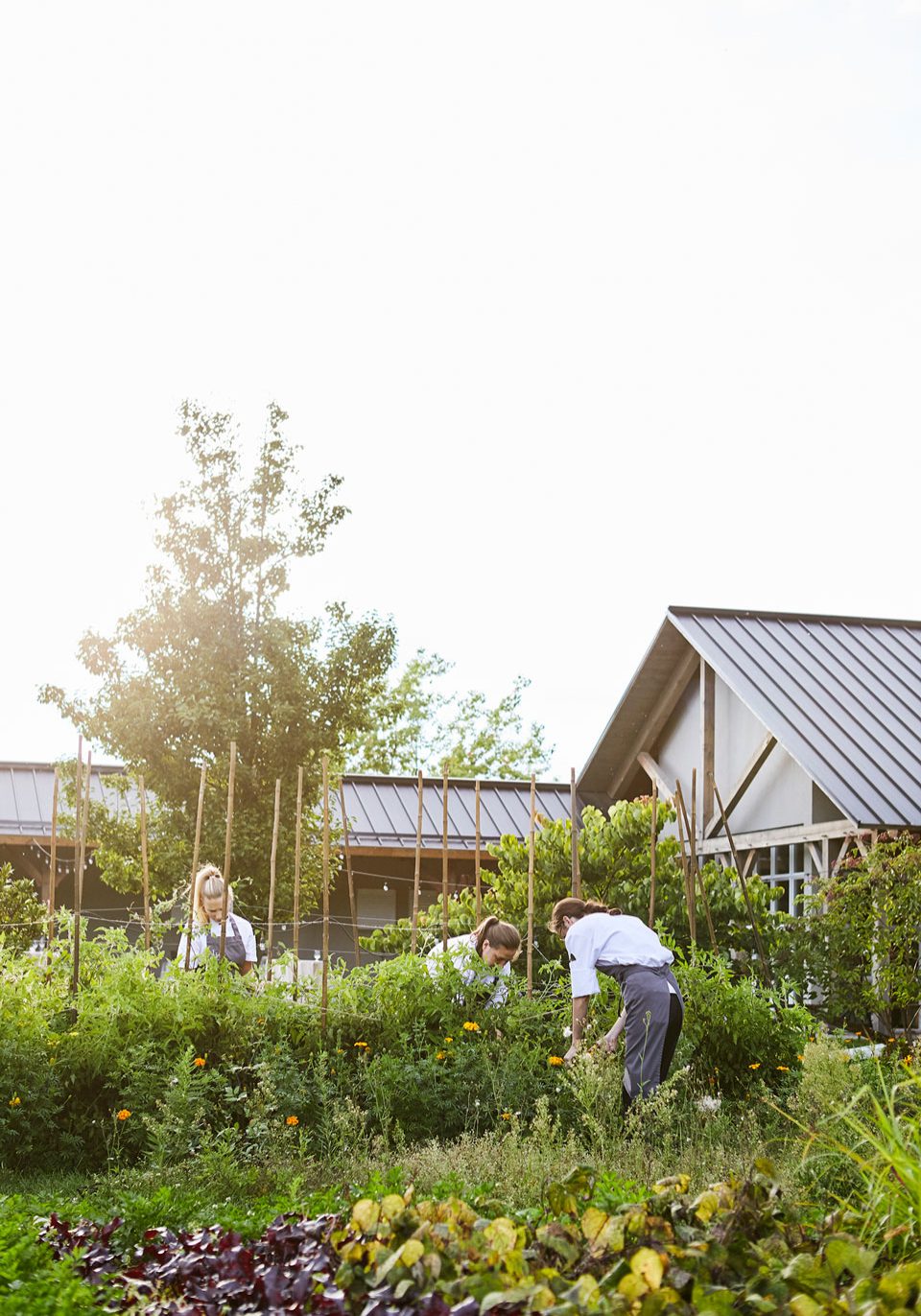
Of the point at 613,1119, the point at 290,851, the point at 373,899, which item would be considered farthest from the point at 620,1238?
the point at 373,899

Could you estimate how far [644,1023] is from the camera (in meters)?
6.60

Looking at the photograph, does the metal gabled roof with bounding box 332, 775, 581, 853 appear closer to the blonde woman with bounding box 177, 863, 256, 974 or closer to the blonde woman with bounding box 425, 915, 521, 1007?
the blonde woman with bounding box 177, 863, 256, 974

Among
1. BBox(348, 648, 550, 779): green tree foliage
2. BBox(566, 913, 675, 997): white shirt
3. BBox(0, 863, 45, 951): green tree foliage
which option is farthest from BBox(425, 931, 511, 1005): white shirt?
BBox(348, 648, 550, 779): green tree foliage

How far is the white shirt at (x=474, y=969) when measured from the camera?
290 inches

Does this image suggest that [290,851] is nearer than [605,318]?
No

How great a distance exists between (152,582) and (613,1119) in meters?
11.0

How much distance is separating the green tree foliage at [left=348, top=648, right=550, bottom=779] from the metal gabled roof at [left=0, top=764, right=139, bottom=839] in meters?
17.5

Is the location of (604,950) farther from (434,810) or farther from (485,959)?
(434,810)

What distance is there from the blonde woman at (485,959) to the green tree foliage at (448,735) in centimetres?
2941

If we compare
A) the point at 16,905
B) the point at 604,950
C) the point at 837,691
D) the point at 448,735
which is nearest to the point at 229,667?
the point at 16,905

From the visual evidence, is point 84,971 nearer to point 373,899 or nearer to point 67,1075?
point 67,1075

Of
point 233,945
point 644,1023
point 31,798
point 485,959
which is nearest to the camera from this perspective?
point 644,1023

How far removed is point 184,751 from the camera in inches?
590

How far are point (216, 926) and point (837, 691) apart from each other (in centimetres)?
897
